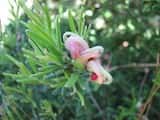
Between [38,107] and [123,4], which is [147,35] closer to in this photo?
[123,4]

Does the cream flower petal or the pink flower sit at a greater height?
the cream flower petal

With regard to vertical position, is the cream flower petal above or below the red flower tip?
above

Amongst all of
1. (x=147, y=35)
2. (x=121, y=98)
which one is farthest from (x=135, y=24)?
(x=121, y=98)

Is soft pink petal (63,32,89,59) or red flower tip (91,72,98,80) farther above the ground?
soft pink petal (63,32,89,59)

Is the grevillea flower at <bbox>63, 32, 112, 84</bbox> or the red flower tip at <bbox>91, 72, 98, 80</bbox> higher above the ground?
the grevillea flower at <bbox>63, 32, 112, 84</bbox>

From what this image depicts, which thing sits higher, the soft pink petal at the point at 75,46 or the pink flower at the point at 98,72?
the soft pink petal at the point at 75,46
